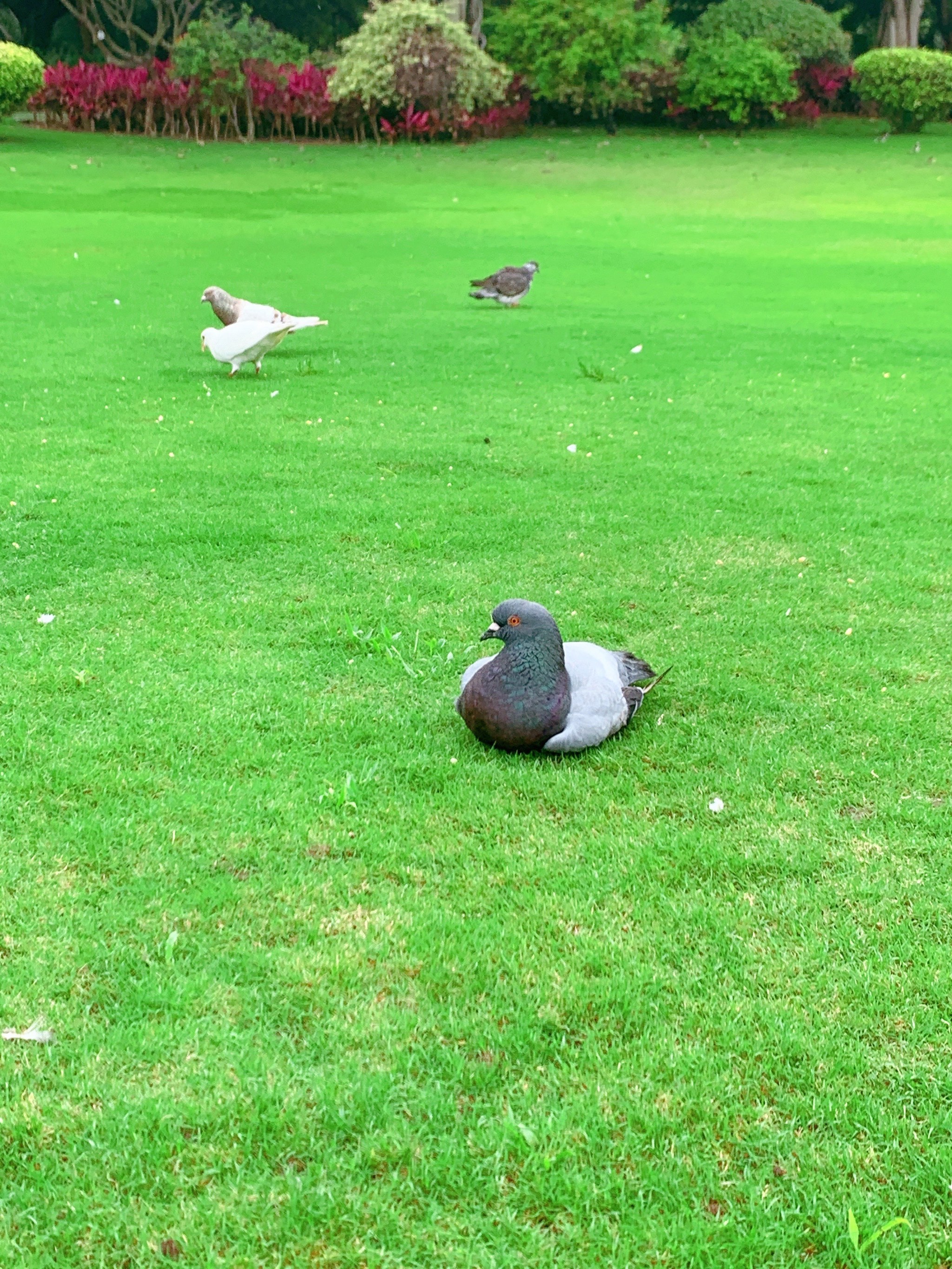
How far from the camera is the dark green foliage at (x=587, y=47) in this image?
1064 inches

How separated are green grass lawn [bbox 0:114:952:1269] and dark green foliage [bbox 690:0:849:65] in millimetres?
24521

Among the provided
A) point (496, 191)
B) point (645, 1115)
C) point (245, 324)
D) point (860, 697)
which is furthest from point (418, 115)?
point (645, 1115)

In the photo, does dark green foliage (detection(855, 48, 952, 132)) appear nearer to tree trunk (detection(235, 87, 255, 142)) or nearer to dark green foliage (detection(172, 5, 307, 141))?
dark green foliage (detection(172, 5, 307, 141))

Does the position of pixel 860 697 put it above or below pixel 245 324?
below

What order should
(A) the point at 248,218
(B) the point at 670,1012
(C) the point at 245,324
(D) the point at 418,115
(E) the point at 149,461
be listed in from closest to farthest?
(B) the point at 670,1012, (E) the point at 149,461, (C) the point at 245,324, (A) the point at 248,218, (D) the point at 418,115

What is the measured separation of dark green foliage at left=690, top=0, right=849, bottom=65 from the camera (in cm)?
2905

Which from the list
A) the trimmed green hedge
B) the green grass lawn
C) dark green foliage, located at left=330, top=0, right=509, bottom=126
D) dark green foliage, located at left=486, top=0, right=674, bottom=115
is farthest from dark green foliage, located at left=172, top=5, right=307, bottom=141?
the green grass lawn

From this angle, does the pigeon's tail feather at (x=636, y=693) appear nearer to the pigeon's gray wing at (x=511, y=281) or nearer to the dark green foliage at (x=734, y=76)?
the pigeon's gray wing at (x=511, y=281)

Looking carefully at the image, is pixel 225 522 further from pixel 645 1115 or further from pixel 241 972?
pixel 645 1115

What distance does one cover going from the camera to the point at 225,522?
574 centimetres

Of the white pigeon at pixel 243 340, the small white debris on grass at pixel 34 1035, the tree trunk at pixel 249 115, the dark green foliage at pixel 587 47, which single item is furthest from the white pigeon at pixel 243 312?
the dark green foliage at pixel 587 47

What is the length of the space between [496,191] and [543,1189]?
22.3 meters

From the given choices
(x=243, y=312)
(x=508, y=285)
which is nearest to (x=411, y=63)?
(x=508, y=285)

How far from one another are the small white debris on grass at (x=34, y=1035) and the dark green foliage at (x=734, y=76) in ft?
98.6
